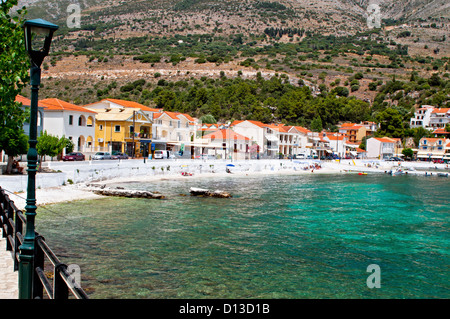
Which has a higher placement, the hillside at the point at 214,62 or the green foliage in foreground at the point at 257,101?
the hillside at the point at 214,62

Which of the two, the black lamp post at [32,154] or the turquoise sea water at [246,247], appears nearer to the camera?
the black lamp post at [32,154]

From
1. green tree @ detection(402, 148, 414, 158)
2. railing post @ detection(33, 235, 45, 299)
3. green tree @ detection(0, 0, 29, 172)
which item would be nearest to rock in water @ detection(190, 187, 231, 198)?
green tree @ detection(0, 0, 29, 172)

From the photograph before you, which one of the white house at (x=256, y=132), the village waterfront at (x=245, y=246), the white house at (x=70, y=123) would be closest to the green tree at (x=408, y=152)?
the white house at (x=256, y=132)

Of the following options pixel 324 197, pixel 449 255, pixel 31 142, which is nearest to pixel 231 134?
pixel 324 197

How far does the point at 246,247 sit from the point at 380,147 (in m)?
92.6

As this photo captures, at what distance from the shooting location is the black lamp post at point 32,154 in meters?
5.63

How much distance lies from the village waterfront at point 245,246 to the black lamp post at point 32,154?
4389mm

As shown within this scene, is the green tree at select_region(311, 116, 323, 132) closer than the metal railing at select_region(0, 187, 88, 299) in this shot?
No

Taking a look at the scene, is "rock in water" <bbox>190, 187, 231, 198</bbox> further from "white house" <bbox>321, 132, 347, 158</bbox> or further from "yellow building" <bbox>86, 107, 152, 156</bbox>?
"white house" <bbox>321, 132, 347, 158</bbox>

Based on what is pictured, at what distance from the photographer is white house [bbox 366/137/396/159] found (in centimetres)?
9950

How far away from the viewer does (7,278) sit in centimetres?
762

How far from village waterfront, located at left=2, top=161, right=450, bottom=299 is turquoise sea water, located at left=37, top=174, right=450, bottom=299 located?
4 centimetres

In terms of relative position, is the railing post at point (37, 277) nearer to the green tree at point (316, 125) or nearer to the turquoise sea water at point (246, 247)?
the turquoise sea water at point (246, 247)

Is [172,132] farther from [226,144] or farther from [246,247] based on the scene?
[246,247]
